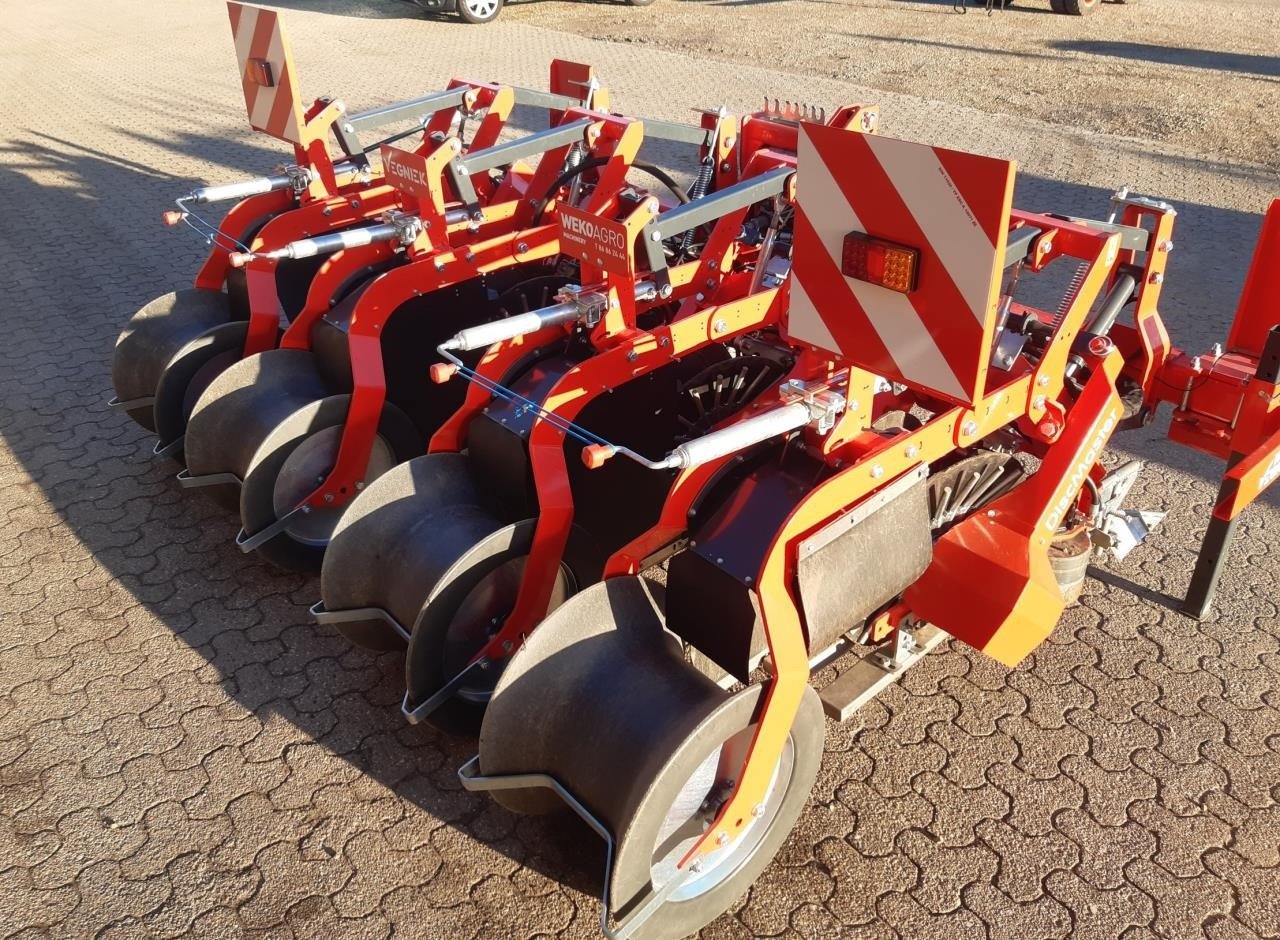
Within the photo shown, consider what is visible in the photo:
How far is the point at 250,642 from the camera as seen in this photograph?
12.0 ft

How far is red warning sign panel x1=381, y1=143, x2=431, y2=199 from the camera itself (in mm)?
3885

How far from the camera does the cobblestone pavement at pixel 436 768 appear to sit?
2719mm

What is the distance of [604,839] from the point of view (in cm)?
255

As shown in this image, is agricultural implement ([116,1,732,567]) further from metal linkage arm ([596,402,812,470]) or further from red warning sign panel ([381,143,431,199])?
metal linkage arm ([596,402,812,470])

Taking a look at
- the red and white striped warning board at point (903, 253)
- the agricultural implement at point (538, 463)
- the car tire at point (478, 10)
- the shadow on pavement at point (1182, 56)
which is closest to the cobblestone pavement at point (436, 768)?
the agricultural implement at point (538, 463)

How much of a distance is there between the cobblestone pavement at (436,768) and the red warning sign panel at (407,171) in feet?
5.39

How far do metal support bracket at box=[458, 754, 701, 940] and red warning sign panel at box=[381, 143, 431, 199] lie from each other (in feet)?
7.47

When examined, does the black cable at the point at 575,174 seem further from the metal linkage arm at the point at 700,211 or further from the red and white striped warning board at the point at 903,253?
the red and white striped warning board at the point at 903,253

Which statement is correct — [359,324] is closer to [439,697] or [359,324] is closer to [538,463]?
[538,463]

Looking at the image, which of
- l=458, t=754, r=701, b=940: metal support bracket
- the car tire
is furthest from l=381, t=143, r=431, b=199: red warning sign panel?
the car tire

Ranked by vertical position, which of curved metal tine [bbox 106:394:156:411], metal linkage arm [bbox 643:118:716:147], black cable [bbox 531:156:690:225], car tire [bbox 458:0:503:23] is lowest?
curved metal tine [bbox 106:394:156:411]

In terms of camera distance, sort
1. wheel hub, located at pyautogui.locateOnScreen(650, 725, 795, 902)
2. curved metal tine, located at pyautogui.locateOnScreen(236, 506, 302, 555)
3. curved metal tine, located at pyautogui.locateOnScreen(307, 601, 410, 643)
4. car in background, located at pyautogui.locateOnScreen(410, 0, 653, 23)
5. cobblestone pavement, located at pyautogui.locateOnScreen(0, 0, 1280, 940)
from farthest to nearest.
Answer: car in background, located at pyautogui.locateOnScreen(410, 0, 653, 23), curved metal tine, located at pyautogui.locateOnScreen(236, 506, 302, 555), curved metal tine, located at pyautogui.locateOnScreen(307, 601, 410, 643), cobblestone pavement, located at pyautogui.locateOnScreen(0, 0, 1280, 940), wheel hub, located at pyautogui.locateOnScreen(650, 725, 795, 902)

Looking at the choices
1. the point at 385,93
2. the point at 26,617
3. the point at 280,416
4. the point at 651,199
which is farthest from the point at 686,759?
the point at 385,93

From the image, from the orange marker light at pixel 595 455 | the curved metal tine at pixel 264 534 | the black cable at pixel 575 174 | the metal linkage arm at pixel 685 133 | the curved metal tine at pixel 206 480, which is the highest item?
the metal linkage arm at pixel 685 133
